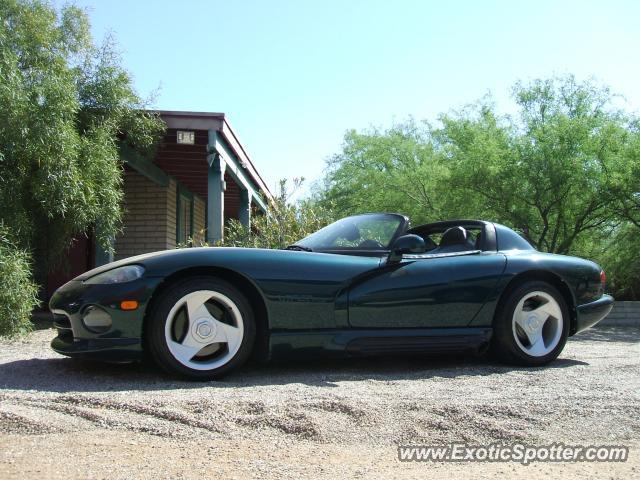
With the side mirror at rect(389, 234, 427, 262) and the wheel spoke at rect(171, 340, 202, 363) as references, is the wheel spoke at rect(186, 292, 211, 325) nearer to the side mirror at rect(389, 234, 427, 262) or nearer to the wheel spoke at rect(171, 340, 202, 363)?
the wheel spoke at rect(171, 340, 202, 363)

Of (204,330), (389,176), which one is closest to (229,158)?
(204,330)

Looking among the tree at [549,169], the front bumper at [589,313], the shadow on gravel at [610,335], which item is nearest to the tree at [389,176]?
the tree at [549,169]

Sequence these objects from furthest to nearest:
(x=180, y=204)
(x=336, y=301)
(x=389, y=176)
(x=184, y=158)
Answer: (x=389, y=176)
(x=180, y=204)
(x=184, y=158)
(x=336, y=301)

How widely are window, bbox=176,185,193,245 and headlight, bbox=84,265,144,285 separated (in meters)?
9.47

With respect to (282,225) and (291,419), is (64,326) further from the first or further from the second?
(282,225)

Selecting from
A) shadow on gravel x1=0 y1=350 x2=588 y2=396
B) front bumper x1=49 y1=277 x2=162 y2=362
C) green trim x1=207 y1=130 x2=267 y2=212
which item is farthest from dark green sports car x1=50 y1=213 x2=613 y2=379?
green trim x1=207 y1=130 x2=267 y2=212

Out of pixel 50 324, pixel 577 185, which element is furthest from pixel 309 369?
pixel 577 185

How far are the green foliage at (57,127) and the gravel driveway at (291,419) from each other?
3450 millimetres

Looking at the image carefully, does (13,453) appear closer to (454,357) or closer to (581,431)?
(581,431)

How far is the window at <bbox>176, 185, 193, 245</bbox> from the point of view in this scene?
547 inches

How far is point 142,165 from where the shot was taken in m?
10.6

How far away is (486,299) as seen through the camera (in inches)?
177

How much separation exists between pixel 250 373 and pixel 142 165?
7.29 meters

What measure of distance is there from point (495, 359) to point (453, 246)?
89cm
